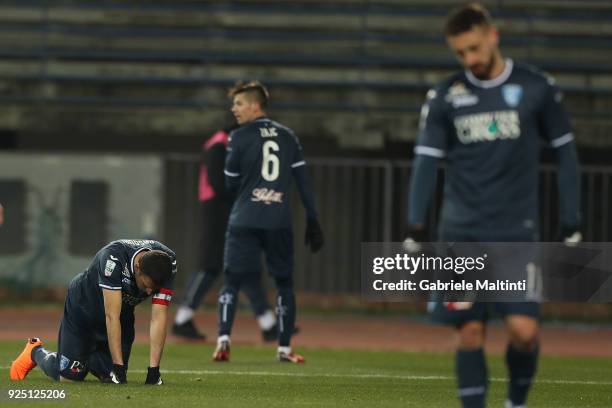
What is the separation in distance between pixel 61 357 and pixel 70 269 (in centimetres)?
955

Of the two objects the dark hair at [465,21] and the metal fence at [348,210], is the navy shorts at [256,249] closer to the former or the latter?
the dark hair at [465,21]

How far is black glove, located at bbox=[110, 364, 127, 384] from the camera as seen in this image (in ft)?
30.5

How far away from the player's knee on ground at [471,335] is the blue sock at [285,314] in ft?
16.2

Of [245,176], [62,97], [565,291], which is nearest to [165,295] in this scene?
[245,176]

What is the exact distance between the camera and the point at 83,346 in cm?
952

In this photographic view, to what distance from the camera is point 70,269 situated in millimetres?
19062

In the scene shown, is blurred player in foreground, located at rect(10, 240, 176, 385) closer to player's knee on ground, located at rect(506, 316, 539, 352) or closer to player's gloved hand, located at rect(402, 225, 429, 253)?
player's gloved hand, located at rect(402, 225, 429, 253)

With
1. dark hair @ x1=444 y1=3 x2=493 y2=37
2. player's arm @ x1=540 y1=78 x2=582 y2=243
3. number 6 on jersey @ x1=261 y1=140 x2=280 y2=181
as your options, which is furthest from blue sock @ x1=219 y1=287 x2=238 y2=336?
dark hair @ x1=444 y1=3 x2=493 y2=37

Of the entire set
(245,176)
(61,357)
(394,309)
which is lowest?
(394,309)

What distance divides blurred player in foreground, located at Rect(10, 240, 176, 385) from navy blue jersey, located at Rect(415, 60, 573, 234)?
2.40 m

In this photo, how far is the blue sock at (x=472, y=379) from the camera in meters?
6.89

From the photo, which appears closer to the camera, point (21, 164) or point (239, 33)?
point (21, 164)

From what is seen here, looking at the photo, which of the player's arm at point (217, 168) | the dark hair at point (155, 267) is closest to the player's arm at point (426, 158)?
the dark hair at point (155, 267)

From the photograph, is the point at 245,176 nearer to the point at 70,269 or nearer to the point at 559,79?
the point at 70,269
